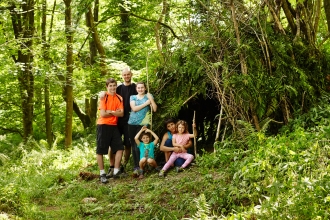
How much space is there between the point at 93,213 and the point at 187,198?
1.35 meters

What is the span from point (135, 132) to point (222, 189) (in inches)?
113

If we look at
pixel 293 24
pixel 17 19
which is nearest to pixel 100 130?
pixel 293 24

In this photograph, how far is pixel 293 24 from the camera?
27.3 ft


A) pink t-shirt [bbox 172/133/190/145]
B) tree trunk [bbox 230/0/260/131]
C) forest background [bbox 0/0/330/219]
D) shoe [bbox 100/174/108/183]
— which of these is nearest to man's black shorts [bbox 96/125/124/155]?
shoe [bbox 100/174/108/183]

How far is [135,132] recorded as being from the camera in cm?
783

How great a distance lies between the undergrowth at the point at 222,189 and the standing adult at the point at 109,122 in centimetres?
59

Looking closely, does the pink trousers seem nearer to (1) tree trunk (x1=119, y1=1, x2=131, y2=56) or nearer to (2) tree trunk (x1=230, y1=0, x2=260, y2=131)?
(2) tree trunk (x1=230, y1=0, x2=260, y2=131)

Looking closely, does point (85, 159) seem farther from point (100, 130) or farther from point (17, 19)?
point (17, 19)

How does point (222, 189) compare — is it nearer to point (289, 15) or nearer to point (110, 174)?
point (110, 174)

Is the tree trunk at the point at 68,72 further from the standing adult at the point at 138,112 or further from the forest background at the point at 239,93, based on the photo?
the standing adult at the point at 138,112

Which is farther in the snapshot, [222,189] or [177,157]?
[177,157]

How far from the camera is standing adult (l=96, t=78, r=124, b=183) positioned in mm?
7711

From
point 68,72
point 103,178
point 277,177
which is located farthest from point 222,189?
point 68,72

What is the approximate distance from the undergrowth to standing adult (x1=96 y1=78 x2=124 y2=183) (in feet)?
1.93
